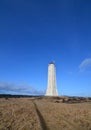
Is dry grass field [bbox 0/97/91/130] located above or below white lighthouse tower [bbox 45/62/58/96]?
below

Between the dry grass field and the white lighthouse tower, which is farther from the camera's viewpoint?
the white lighthouse tower

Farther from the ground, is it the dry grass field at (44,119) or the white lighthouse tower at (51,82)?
the white lighthouse tower at (51,82)

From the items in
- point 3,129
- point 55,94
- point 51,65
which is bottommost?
point 3,129

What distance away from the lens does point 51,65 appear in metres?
99.3

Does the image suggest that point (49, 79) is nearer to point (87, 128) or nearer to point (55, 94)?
point (55, 94)

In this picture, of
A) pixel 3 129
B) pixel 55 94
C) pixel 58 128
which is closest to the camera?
pixel 3 129

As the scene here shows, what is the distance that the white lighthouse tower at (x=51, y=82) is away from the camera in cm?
9506

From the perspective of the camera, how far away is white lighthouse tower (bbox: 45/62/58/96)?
A: 95.1 meters

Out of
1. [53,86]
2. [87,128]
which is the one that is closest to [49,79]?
[53,86]

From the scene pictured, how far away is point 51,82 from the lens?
315ft

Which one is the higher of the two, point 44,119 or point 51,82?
point 51,82

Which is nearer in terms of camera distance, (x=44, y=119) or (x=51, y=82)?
(x=44, y=119)

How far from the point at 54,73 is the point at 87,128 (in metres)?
85.0

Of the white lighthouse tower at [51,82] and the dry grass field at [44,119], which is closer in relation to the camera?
the dry grass field at [44,119]
